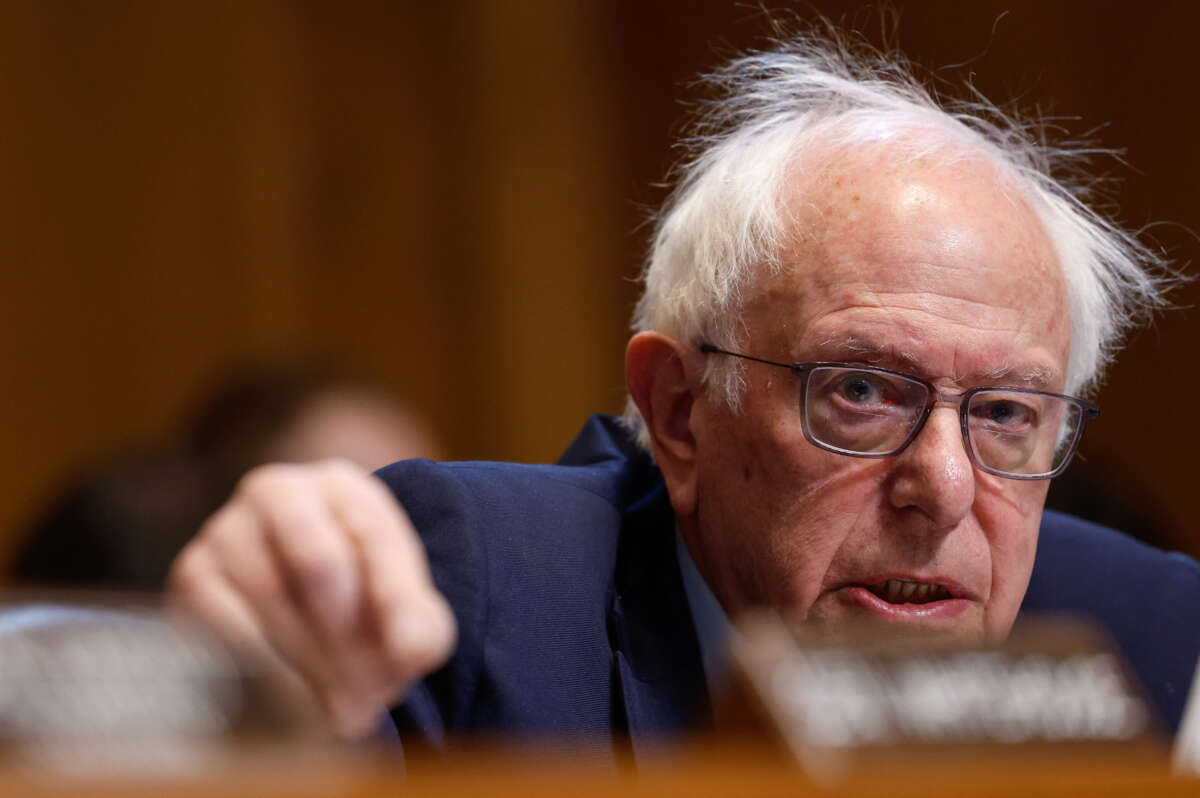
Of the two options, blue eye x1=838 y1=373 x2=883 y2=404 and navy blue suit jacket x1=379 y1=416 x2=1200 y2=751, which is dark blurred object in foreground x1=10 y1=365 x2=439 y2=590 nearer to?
navy blue suit jacket x1=379 y1=416 x2=1200 y2=751

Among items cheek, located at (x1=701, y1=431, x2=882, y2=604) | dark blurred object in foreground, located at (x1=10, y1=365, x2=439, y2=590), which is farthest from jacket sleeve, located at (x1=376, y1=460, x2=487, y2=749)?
dark blurred object in foreground, located at (x1=10, y1=365, x2=439, y2=590)

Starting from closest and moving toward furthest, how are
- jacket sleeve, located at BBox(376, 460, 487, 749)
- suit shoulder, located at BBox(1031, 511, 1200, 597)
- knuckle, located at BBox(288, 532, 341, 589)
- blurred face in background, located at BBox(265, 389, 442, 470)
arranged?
1. knuckle, located at BBox(288, 532, 341, 589)
2. jacket sleeve, located at BBox(376, 460, 487, 749)
3. suit shoulder, located at BBox(1031, 511, 1200, 597)
4. blurred face in background, located at BBox(265, 389, 442, 470)

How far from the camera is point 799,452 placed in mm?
1359

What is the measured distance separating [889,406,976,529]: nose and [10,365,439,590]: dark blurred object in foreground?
5.04 feet

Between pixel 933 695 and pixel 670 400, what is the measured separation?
887mm

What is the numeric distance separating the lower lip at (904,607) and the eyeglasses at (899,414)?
150 millimetres

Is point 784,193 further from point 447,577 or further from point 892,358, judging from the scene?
point 447,577

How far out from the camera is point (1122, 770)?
25.3 inches

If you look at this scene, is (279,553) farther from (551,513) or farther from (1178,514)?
(1178,514)

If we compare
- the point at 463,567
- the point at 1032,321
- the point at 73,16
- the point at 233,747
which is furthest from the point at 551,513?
the point at 73,16

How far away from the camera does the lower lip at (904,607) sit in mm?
1313

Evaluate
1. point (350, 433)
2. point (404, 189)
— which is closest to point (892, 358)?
point (350, 433)

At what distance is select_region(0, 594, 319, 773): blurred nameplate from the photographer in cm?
57

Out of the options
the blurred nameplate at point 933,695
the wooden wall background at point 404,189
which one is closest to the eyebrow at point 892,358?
the blurred nameplate at point 933,695
